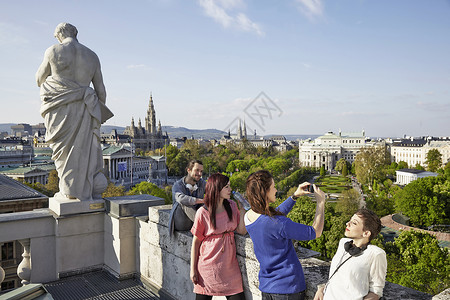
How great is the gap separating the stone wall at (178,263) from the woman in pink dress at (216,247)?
12 cm

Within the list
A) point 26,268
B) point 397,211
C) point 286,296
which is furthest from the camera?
point 397,211

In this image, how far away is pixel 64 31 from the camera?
17.9 ft

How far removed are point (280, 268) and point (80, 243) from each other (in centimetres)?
401

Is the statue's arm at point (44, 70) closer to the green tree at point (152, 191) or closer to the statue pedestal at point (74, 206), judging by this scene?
the statue pedestal at point (74, 206)

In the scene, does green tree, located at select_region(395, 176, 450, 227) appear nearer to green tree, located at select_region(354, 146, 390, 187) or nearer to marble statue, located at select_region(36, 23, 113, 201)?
green tree, located at select_region(354, 146, 390, 187)

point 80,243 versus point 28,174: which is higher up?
point 80,243

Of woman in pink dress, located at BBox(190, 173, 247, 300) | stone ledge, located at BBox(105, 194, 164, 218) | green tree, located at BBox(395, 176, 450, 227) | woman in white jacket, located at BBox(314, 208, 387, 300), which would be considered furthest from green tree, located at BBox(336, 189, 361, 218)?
woman in white jacket, located at BBox(314, 208, 387, 300)

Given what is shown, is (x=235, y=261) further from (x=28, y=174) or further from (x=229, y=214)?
(x=28, y=174)

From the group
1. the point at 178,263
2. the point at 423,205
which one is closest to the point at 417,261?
the point at 423,205

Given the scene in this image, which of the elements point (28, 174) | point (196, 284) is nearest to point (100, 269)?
point (196, 284)

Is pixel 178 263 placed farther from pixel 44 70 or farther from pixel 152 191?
pixel 152 191

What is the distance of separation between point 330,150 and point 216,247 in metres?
115

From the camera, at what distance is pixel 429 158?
7106 centimetres

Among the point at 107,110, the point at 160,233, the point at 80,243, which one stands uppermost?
the point at 107,110
